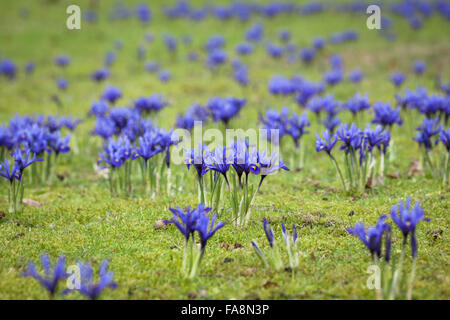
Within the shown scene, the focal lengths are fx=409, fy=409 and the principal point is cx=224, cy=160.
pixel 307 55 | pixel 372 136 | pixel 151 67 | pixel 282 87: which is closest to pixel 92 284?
pixel 372 136

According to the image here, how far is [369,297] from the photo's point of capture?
4730 mm

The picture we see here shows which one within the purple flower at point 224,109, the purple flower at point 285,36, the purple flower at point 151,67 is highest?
the purple flower at point 285,36

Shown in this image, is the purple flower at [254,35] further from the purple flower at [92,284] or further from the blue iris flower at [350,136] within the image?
the purple flower at [92,284]

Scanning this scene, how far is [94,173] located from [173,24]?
26178 mm

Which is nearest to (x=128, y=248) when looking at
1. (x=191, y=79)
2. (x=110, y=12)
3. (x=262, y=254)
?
(x=262, y=254)

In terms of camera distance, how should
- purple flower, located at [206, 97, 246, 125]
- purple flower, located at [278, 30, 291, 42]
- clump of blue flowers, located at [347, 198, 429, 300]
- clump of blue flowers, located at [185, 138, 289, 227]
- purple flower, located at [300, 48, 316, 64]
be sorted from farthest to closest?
1. purple flower, located at [278, 30, 291, 42]
2. purple flower, located at [300, 48, 316, 64]
3. purple flower, located at [206, 97, 246, 125]
4. clump of blue flowers, located at [185, 138, 289, 227]
5. clump of blue flowers, located at [347, 198, 429, 300]

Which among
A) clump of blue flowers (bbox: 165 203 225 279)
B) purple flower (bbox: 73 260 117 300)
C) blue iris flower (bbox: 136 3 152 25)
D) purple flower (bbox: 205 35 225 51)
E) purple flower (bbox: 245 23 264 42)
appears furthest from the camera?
blue iris flower (bbox: 136 3 152 25)

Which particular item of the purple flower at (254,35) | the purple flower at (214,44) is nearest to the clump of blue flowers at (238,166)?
the purple flower at (214,44)

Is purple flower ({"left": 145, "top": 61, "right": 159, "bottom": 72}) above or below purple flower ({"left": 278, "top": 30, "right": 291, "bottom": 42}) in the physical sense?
below

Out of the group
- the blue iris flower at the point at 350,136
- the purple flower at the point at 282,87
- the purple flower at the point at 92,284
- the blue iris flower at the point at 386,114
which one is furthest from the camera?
→ the purple flower at the point at 282,87

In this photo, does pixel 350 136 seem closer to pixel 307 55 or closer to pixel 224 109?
pixel 224 109

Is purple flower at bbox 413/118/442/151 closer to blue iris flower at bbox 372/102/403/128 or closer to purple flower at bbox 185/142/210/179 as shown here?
→ blue iris flower at bbox 372/102/403/128

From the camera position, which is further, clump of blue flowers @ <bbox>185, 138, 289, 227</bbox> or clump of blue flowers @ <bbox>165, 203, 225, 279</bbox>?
clump of blue flowers @ <bbox>185, 138, 289, 227</bbox>

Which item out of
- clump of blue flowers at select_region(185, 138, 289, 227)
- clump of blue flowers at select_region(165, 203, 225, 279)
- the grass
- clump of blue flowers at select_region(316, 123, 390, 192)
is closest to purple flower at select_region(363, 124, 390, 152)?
clump of blue flowers at select_region(316, 123, 390, 192)
